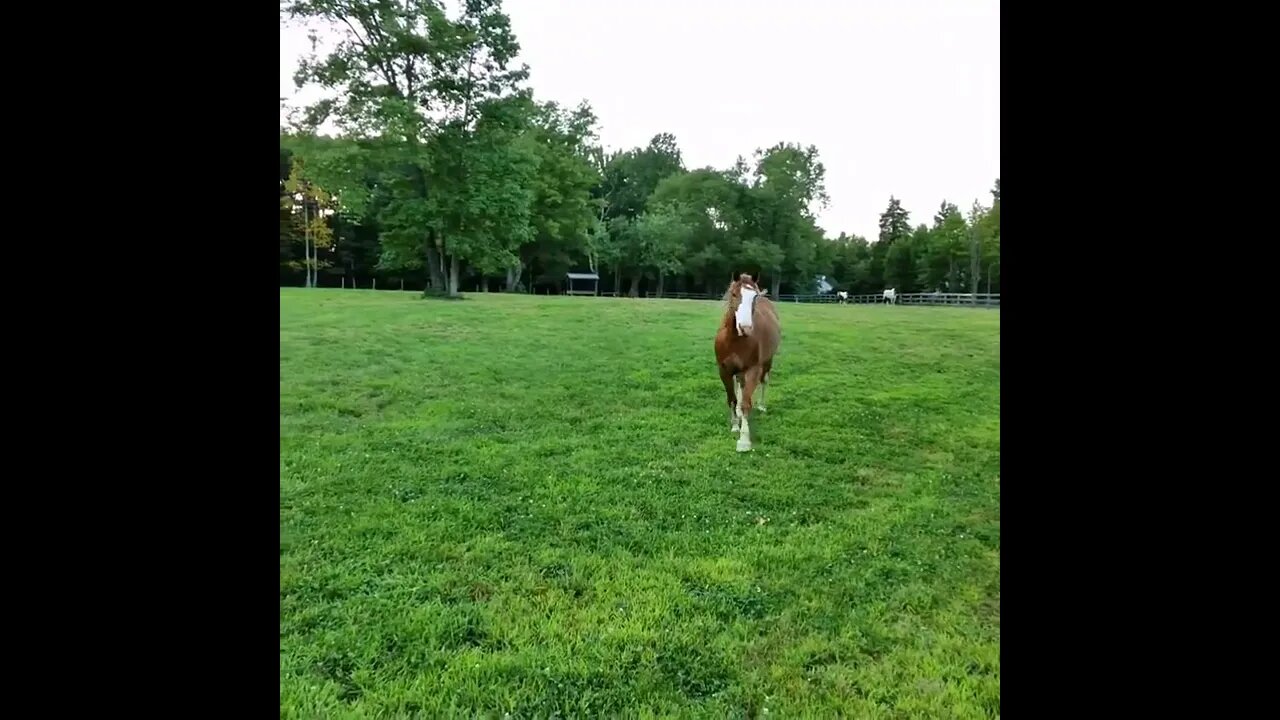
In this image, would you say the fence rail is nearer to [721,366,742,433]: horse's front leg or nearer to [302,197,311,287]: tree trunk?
[302,197,311,287]: tree trunk

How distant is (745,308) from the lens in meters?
2.08

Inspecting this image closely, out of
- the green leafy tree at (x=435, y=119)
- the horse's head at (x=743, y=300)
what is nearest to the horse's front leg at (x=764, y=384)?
the horse's head at (x=743, y=300)

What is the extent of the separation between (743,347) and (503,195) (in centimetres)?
107

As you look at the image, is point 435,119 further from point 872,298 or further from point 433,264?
point 872,298

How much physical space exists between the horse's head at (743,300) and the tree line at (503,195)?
Result: 8cm

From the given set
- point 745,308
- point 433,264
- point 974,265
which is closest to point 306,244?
point 433,264

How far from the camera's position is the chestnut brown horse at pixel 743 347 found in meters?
2.11

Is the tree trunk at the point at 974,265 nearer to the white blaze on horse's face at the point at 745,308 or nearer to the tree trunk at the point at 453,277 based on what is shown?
the white blaze on horse's face at the point at 745,308

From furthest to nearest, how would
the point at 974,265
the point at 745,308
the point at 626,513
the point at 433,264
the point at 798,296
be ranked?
1. the point at 433,264
2. the point at 798,296
3. the point at 745,308
4. the point at 626,513
5. the point at 974,265

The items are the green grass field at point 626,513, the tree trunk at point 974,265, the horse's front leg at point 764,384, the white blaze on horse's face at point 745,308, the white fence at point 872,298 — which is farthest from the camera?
the horse's front leg at point 764,384

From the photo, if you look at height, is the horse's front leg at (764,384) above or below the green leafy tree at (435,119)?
below
